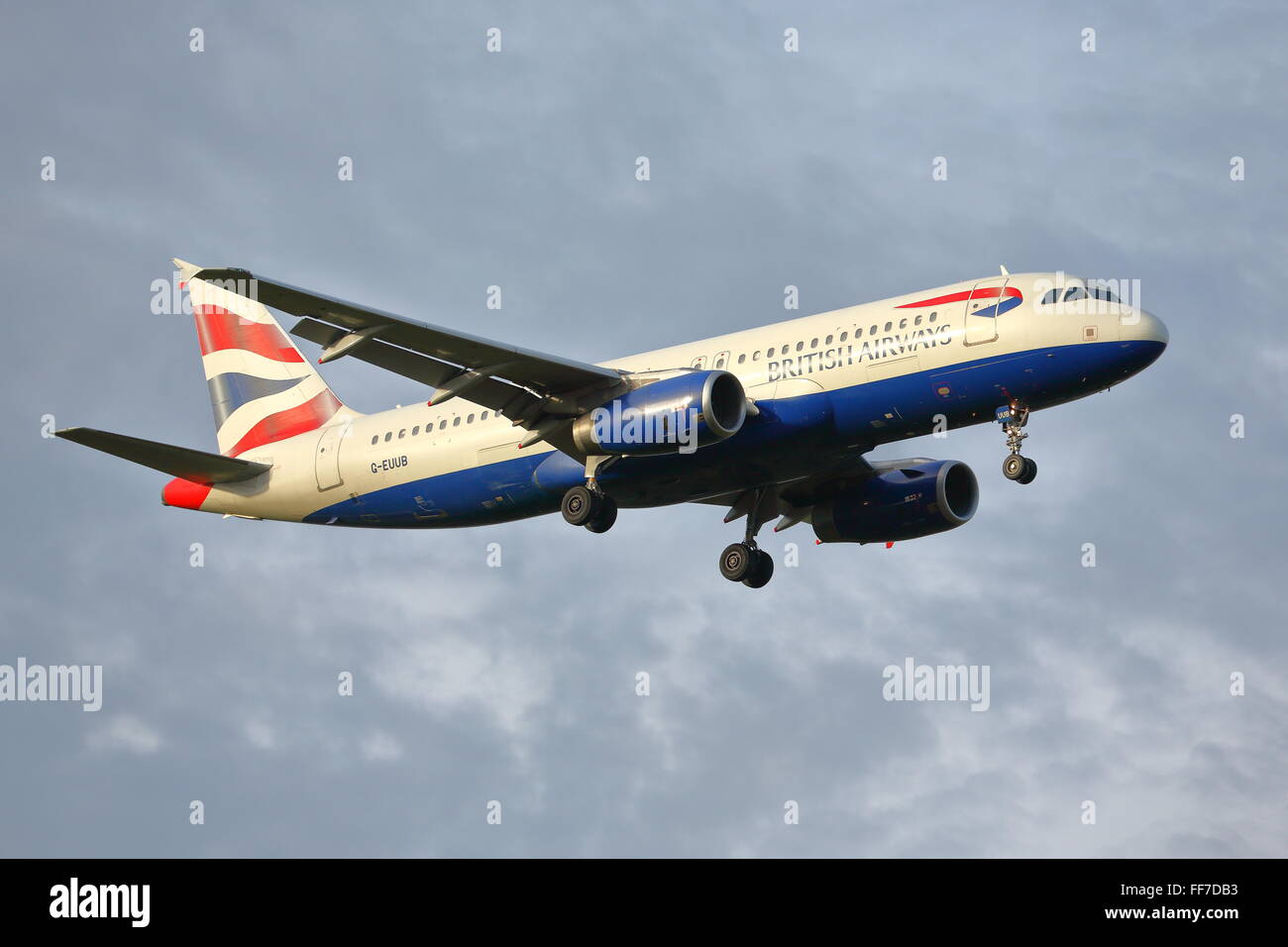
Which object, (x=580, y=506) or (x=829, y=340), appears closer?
(x=829, y=340)

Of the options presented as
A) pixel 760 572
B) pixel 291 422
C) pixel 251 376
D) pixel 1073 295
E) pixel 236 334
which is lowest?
pixel 760 572

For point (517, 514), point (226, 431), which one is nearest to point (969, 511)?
point (517, 514)

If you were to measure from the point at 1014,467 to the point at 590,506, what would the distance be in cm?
1072

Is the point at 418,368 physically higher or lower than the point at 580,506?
higher

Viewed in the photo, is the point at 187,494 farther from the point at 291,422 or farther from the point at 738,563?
the point at 738,563

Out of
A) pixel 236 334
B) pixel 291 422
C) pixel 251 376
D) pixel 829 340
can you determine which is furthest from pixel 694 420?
pixel 236 334

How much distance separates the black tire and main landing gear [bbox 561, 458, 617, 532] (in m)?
10.1

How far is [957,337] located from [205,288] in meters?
26.5

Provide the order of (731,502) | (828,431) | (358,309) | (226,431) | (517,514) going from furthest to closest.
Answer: (226,431) → (731,502) → (517,514) → (828,431) → (358,309)

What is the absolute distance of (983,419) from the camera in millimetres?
42062

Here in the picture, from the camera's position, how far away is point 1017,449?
41656 millimetres

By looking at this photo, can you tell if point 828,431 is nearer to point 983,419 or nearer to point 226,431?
point 983,419

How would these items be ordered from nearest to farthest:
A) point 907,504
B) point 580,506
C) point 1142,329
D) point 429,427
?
point 1142,329, point 580,506, point 429,427, point 907,504

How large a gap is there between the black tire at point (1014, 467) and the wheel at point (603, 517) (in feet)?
33.2
